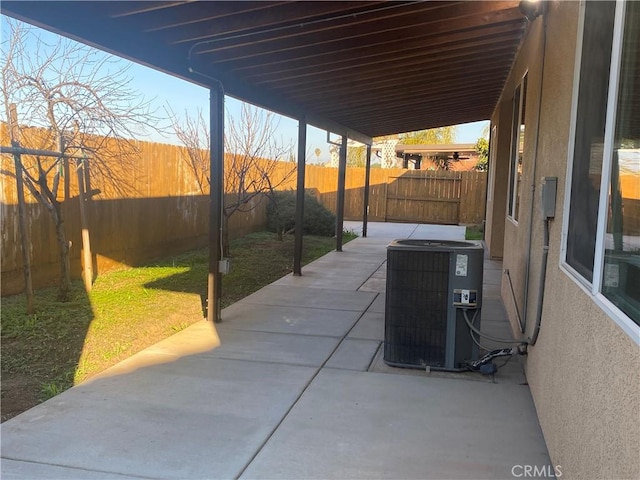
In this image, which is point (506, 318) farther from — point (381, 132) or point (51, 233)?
point (381, 132)

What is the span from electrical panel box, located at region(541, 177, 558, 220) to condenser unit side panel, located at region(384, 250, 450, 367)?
105 cm

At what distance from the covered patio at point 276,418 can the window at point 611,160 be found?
138 cm

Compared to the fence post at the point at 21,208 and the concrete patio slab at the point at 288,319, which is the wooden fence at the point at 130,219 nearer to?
the fence post at the point at 21,208

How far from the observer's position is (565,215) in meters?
3.08

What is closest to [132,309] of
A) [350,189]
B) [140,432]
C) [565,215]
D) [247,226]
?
[140,432]

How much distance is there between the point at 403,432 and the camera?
340 centimetres

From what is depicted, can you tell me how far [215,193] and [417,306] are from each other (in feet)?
8.95

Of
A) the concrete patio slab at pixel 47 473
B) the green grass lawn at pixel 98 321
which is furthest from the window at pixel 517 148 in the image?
the concrete patio slab at pixel 47 473

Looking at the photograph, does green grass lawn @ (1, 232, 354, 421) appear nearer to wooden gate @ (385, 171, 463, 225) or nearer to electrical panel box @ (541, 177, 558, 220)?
electrical panel box @ (541, 177, 558, 220)

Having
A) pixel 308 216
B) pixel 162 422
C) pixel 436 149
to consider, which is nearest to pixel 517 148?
pixel 162 422

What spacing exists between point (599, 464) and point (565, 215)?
1495 millimetres

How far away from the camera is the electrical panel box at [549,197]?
11.2 feet

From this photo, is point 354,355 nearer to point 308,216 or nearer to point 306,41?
point 306,41

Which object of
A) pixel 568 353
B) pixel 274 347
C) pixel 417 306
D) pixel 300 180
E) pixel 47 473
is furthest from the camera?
pixel 300 180
